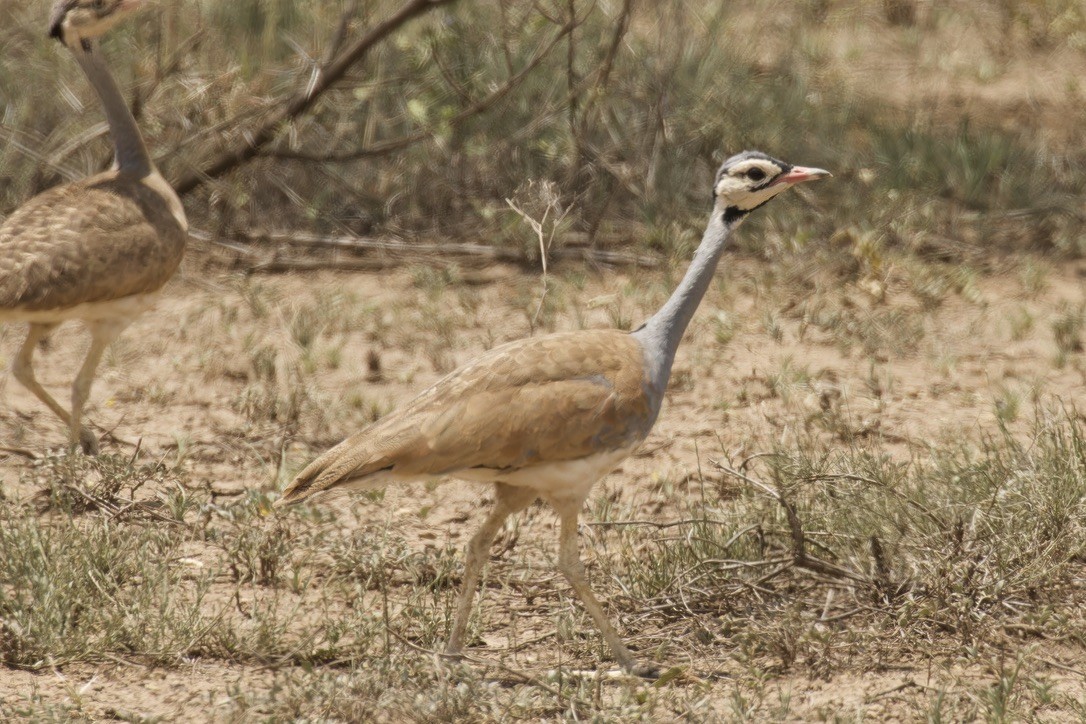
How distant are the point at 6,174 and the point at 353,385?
8.90 feet

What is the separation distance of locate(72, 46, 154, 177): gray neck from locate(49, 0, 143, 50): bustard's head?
122 mm

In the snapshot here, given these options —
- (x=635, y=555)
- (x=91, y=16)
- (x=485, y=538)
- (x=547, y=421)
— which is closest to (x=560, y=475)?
(x=547, y=421)

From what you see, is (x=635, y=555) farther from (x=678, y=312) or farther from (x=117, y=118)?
(x=117, y=118)

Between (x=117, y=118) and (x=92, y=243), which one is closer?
(x=92, y=243)

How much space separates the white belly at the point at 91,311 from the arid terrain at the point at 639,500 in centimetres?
54

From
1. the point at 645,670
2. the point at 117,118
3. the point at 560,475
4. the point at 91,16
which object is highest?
the point at 91,16

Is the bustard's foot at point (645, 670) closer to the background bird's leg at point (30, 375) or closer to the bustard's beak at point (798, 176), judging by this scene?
the bustard's beak at point (798, 176)

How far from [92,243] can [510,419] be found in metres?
2.27

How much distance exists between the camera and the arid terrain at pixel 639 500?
13.0ft

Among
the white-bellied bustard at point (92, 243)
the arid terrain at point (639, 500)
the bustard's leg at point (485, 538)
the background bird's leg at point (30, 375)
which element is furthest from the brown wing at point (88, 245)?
the bustard's leg at point (485, 538)

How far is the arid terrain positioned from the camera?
3973 mm

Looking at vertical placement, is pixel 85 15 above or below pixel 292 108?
above

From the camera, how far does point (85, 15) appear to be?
599 centimetres

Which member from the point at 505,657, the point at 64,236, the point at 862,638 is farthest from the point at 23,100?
the point at 862,638
